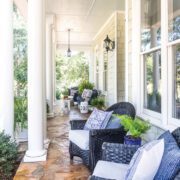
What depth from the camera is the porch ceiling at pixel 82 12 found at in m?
6.28

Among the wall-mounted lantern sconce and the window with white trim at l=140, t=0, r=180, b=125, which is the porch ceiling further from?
the window with white trim at l=140, t=0, r=180, b=125

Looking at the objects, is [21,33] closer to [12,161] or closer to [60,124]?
[60,124]

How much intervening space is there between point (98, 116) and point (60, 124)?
316cm

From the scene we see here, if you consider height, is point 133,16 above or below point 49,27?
below

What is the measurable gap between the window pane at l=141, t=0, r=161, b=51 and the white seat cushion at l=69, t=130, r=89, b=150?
1621 millimetres

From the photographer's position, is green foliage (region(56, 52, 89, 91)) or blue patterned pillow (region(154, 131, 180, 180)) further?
green foliage (region(56, 52, 89, 91))

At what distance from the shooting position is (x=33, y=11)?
3650mm

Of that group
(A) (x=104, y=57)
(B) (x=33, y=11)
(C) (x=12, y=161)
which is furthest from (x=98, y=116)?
(A) (x=104, y=57)

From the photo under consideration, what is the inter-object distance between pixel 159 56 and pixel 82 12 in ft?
14.1

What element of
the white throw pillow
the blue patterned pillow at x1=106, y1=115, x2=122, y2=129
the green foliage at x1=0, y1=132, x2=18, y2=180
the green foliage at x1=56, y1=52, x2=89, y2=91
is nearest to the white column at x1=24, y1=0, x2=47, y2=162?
the green foliage at x1=0, y1=132, x2=18, y2=180

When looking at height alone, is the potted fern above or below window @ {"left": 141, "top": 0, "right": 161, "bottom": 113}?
below

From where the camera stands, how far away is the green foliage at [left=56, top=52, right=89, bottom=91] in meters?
15.2

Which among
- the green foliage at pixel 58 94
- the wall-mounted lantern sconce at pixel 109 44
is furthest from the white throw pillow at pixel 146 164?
the green foliage at pixel 58 94

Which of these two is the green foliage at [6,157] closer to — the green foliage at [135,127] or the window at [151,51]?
the green foliage at [135,127]
